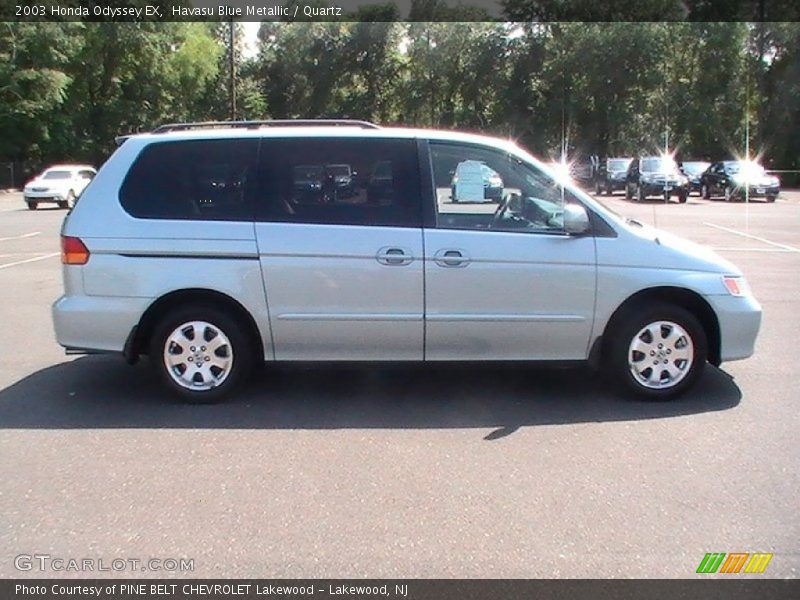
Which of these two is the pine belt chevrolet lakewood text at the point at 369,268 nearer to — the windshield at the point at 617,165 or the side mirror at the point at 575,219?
the side mirror at the point at 575,219

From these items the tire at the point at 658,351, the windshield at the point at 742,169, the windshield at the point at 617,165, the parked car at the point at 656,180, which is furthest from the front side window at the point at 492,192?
the windshield at the point at 617,165

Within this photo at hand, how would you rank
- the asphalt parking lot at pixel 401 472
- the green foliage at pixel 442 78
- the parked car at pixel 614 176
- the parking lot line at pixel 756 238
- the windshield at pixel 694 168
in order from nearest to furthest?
the asphalt parking lot at pixel 401 472, the parking lot line at pixel 756 238, the parked car at pixel 614 176, the windshield at pixel 694 168, the green foliage at pixel 442 78

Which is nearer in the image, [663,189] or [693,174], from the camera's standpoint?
[663,189]

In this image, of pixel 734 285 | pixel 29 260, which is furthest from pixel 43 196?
pixel 734 285

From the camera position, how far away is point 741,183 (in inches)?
1255

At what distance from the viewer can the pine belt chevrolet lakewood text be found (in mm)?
5629

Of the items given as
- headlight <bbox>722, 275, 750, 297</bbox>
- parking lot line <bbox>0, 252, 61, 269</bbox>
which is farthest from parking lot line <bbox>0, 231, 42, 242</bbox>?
headlight <bbox>722, 275, 750, 297</bbox>

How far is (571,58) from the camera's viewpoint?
4975 cm

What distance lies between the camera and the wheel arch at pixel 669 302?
5734 mm

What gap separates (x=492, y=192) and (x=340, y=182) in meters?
1.05

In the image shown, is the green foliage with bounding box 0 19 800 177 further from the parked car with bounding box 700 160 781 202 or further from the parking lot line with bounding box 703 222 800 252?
the parking lot line with bounding box 703 222 800 252

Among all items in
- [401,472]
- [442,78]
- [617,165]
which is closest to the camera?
[401,472]

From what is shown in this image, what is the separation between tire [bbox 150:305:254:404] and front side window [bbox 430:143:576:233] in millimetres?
1625

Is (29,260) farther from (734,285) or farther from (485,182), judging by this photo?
(734,285)
